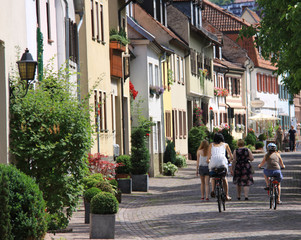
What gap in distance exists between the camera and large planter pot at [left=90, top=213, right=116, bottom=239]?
1351 centimetres

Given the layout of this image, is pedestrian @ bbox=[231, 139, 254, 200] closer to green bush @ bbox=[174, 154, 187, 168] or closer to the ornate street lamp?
the ornate street lamp

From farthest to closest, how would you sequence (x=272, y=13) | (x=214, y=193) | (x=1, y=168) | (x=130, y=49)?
(x=130, y=49) → (x=272, y=13) → (x=214, y=193) → (x=1, y=168)

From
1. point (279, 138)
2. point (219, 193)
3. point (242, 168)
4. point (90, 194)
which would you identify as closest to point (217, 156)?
point (219, 193)

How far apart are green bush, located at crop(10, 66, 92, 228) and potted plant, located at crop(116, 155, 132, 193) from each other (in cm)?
1099

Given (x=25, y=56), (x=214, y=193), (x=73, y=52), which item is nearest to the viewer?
(x=25, y=56)

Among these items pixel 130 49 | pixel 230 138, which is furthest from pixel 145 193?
pixel 230 138

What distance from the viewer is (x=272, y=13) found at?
22.8 meters

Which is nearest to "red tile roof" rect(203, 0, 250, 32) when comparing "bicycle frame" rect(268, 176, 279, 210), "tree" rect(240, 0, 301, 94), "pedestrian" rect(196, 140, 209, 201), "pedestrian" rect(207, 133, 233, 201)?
"tree" rect(240, 0, 301, 94)

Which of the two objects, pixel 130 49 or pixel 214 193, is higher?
pixel 130 49

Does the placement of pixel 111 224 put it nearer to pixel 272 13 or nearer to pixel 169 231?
pixel 169 231

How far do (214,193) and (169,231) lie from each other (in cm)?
522

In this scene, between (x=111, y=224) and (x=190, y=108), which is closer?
(x=111, y=224)

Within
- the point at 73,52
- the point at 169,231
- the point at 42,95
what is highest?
the point at 73,52

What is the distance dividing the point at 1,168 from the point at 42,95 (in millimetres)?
4110
